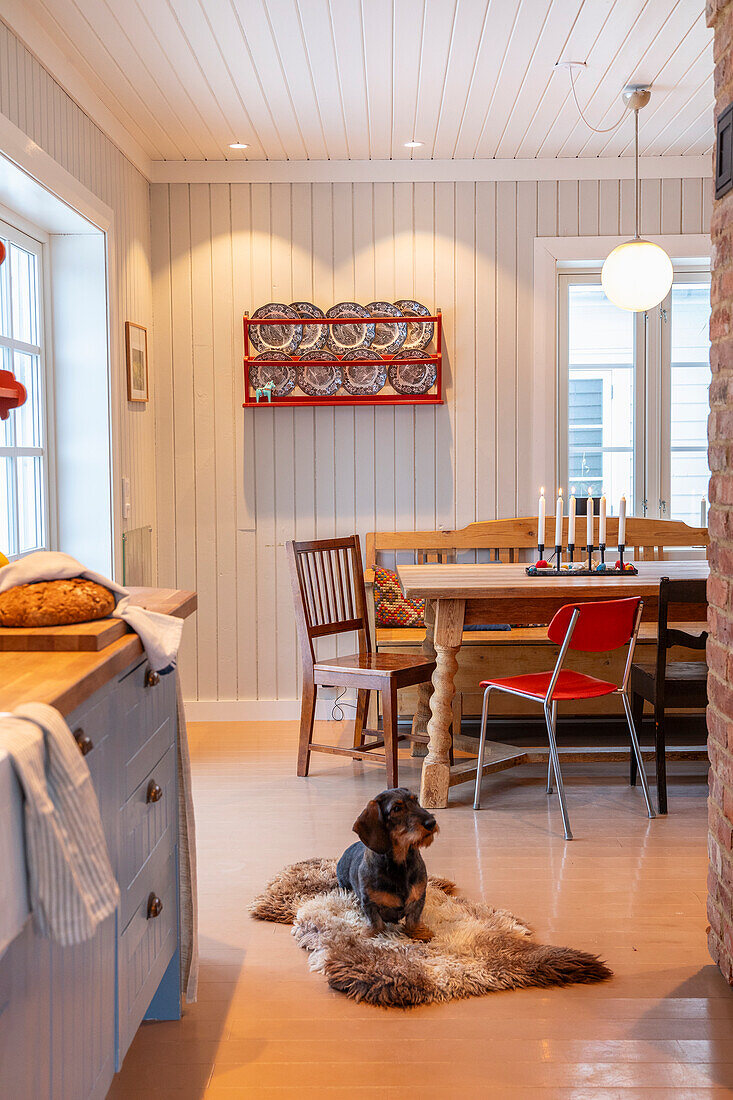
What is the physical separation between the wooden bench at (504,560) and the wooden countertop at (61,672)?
109 inches

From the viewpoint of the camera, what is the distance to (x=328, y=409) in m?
4.88

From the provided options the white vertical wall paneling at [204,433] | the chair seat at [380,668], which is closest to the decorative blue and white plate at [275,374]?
the white vertical wall paneling at [204,433]

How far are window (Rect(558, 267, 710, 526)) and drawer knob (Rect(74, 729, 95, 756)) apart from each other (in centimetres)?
391

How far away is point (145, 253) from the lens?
185 inches

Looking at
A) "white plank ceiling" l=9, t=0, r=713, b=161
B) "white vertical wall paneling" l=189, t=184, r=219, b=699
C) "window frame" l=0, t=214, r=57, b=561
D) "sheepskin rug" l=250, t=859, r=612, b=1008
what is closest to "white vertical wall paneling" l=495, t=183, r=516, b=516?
"white plank ceiling" l=9, t=0, r=713, b=161

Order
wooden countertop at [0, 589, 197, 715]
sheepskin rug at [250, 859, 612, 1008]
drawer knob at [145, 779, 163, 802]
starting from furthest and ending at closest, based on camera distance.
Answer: sheepskin rug at [250, 859, 612, 1008], drawer knob at [145, 779, 163, 802], wooden countertop at [0, 589, 197, 715]

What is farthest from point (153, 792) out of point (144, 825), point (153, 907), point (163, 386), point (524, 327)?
point (524, 327)

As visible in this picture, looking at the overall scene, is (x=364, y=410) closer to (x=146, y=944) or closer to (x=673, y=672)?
(x=673, y=672)

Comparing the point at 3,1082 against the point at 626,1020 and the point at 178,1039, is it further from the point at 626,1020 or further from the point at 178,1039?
the point at 626,1020

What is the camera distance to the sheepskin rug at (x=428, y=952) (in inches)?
91.4

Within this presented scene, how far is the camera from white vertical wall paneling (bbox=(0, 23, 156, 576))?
118 inches

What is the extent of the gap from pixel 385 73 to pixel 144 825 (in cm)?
296

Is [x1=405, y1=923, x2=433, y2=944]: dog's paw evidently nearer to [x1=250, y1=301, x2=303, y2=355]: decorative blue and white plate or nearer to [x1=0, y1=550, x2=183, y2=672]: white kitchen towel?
[x1=0, y1=550, x2=183, y2=672]: white kitchen towel

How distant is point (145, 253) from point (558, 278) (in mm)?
2025
